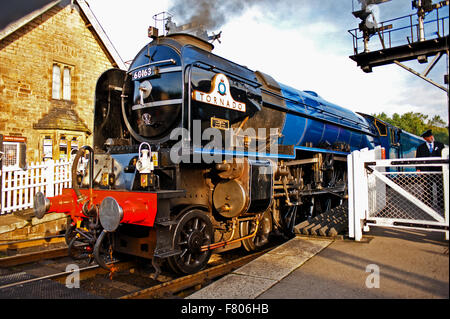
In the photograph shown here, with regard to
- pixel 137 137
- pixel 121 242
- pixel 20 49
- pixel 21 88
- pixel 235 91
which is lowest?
pixel 121 242

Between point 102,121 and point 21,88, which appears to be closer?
point 102,121

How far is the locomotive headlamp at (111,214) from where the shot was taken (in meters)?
3.52

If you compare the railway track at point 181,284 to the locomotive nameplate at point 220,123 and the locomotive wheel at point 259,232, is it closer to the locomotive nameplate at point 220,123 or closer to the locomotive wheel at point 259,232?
the locomotive wheel at point 259,232

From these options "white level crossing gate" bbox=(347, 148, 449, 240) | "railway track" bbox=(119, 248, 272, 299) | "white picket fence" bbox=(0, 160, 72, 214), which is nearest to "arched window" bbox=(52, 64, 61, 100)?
"white picket fence" bbox=(0, 160, 72, 214)

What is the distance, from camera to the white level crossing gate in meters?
Answer: 4.25

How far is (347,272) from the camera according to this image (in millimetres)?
3529

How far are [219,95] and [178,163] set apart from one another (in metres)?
1.22

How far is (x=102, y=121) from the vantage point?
5.36 meters

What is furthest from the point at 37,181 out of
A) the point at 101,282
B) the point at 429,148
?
the point at 429,148

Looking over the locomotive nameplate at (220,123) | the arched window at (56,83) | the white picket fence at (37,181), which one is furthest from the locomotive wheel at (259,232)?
the arched window at (56,83)

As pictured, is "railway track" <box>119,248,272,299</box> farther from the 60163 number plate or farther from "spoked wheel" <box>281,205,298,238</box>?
the 60163 number plate
